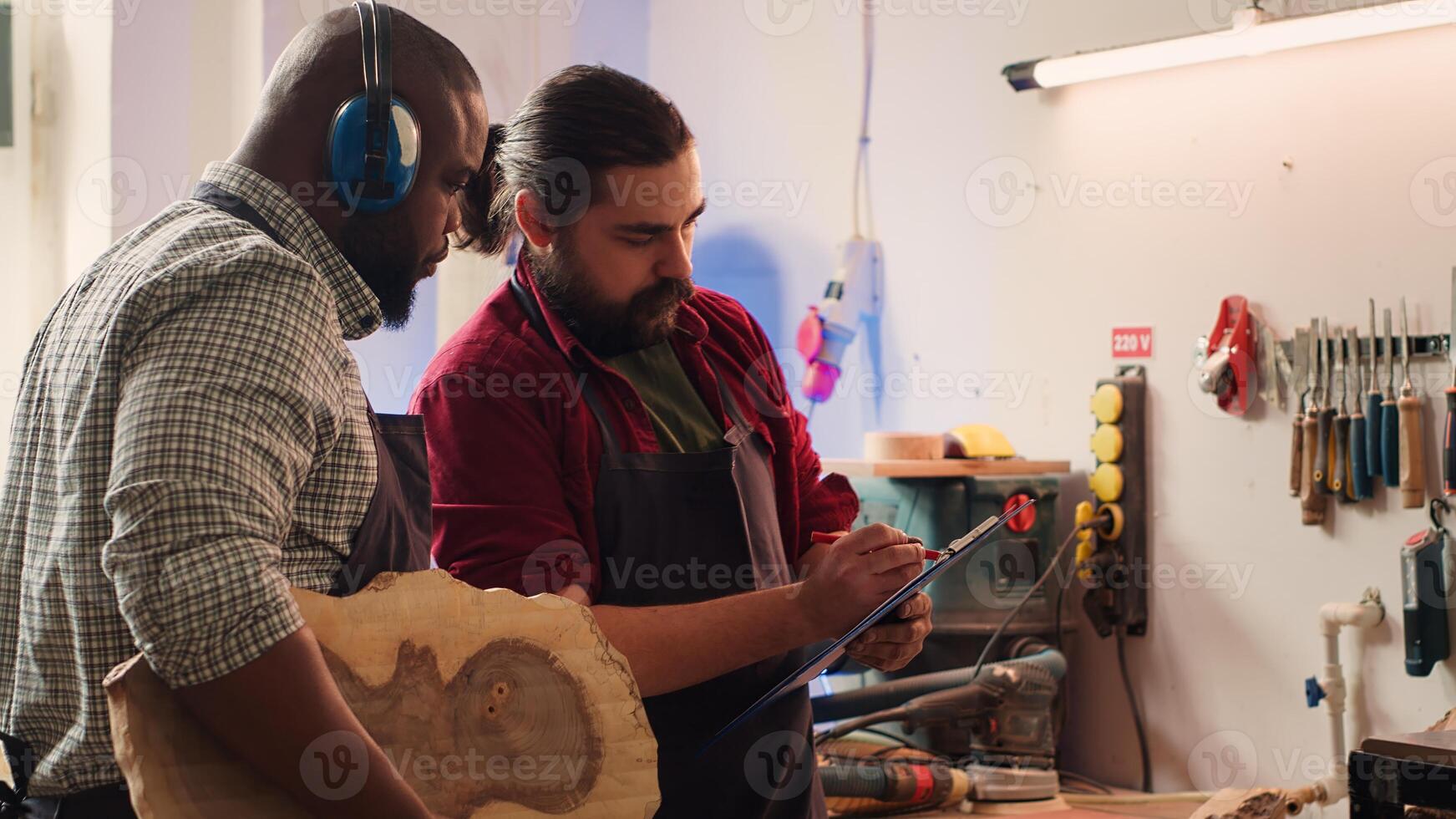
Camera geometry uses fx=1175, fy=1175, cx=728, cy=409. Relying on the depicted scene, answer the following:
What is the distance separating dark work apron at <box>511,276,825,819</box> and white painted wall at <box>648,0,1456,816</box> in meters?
1.35

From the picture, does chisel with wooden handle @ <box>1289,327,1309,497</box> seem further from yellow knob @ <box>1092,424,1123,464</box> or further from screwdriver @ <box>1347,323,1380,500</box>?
yellow knob @ <box>1092,424,1123,464</box>

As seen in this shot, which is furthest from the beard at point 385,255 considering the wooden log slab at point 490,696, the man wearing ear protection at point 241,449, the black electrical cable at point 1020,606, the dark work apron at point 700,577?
the black electrical cable at point 1020,606

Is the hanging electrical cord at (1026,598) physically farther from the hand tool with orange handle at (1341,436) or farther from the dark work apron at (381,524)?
the dark work apron at (381,524)

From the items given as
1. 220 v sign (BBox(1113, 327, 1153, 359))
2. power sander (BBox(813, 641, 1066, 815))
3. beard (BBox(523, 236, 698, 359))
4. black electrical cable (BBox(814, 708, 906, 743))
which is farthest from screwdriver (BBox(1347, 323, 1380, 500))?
beard (BBox(523, 236, 698, 359))

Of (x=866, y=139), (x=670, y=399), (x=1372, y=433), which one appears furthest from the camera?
(x=866, y=139)

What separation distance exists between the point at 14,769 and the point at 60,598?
13cm

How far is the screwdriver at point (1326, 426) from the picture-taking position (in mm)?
2170

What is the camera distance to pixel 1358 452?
83.1 inches

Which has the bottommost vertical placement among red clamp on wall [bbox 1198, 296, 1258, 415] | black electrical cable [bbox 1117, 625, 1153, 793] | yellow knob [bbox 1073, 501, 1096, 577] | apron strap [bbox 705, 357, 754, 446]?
black electrical cable [bbox 1117, 625, 1153, 793]

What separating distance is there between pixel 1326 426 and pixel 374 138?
1938 millimetres

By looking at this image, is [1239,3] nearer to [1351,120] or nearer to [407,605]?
[1351,120]

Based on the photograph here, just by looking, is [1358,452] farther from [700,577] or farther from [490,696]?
[490,696]

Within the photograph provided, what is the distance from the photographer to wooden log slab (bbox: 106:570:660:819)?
830 mm

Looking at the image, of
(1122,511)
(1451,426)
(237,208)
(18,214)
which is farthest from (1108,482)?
(18,214)
